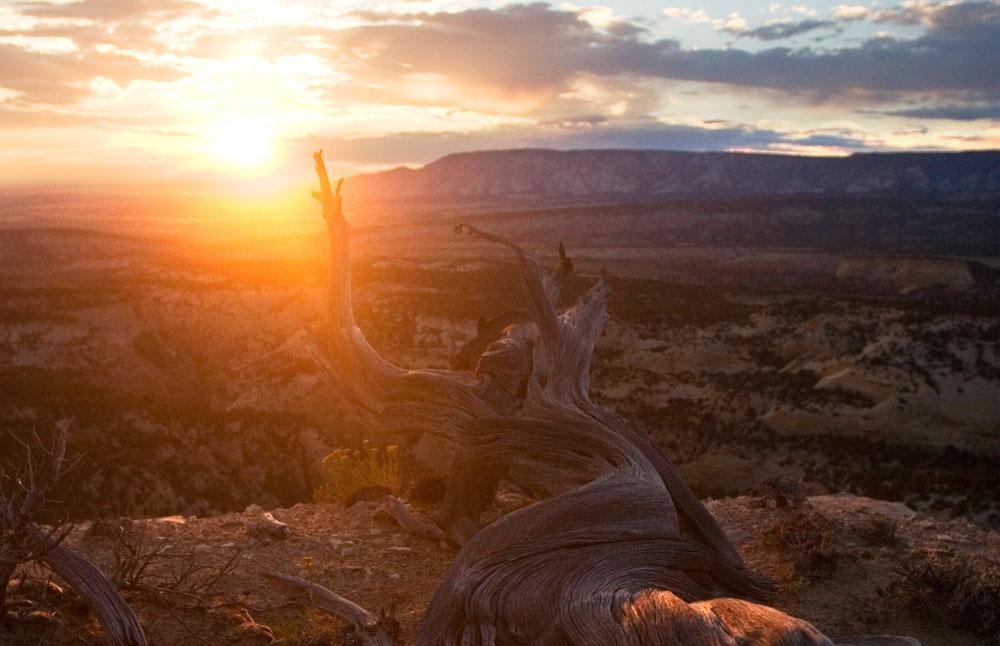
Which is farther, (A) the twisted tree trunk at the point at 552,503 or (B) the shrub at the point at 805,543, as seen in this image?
(B) the shrub at the point at 805,543

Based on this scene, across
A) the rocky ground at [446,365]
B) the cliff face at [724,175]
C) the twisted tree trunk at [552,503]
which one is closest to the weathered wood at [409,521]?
the twisted tree trunk at [552,503]

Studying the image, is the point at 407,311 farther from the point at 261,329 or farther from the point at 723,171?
the point at 723,171

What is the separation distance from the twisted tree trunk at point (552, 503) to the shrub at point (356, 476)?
145 centimetres

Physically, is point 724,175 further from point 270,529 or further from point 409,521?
point 270,529

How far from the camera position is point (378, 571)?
7230 millimetres

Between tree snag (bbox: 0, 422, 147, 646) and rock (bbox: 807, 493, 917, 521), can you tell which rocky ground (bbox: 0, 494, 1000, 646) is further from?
tree snag (bbox: 0, 422, 147, 646)

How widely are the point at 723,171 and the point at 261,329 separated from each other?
162 metres

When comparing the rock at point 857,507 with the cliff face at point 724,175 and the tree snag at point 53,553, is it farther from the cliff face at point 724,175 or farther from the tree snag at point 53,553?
the cliff face at point 724,175

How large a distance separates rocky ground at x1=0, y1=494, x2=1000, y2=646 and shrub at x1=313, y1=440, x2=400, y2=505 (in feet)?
1.61

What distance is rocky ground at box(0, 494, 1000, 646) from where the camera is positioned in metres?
5.62

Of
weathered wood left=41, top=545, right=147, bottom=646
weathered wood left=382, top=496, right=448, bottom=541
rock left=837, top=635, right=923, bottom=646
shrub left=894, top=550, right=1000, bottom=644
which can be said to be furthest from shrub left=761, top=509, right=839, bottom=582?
weathered wood left=41, top=545, right=147, bottom=646

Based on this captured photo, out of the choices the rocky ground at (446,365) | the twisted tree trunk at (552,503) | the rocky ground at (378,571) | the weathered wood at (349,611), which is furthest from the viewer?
the rocky ground at (446,365)

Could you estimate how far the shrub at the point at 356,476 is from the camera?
930 centimetres

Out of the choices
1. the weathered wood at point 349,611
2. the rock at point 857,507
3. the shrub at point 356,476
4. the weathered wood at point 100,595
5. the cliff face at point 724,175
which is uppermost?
the cliff face at point 724,175
